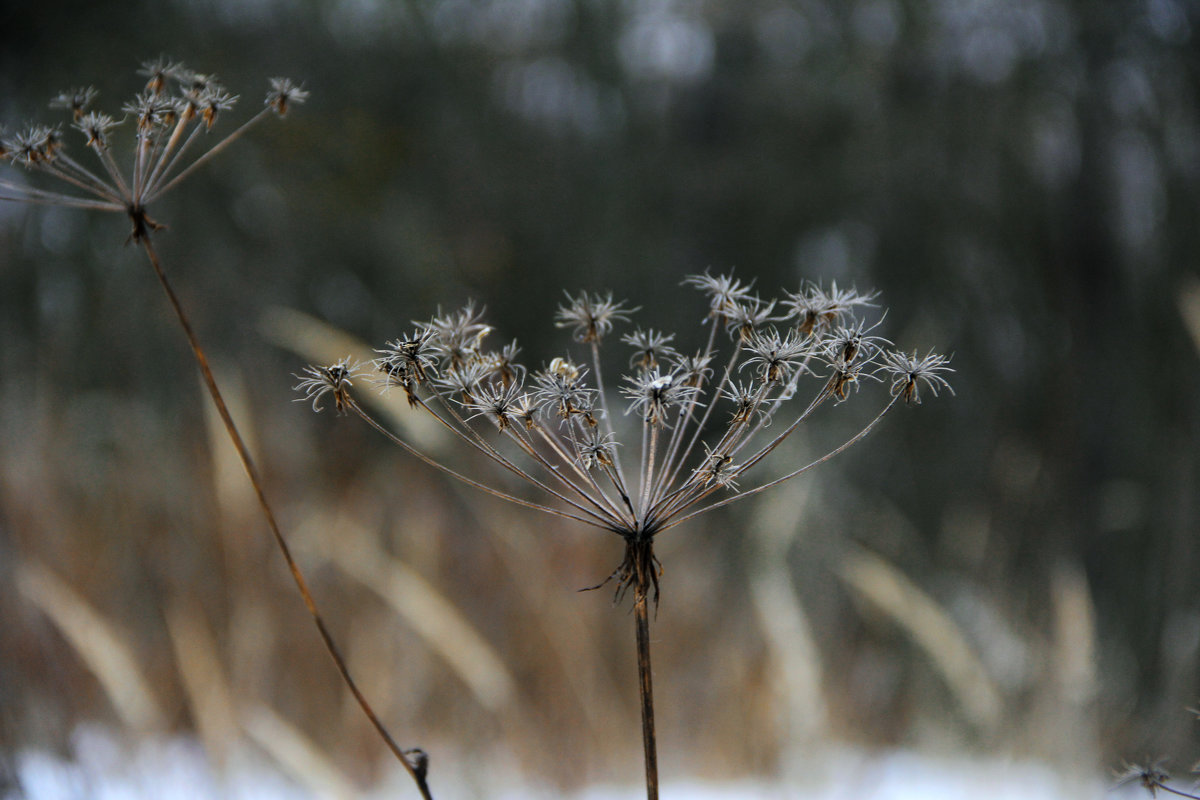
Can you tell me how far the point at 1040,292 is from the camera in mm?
1170

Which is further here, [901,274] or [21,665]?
[901,274]

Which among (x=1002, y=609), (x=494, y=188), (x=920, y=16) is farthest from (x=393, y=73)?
(x=1002, y=609)

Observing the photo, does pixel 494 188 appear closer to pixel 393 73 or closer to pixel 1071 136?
pixel 393 73

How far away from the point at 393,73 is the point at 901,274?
3.19 ft

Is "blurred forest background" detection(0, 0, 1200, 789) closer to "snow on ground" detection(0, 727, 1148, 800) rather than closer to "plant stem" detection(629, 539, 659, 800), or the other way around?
"snow on ground" detection(0, 727, 1148, 800)

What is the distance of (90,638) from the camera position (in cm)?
76

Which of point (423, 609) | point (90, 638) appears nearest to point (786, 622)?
point (423, 609)

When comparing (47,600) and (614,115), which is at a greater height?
(614,115)

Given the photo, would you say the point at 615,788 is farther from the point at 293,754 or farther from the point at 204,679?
the point at 204,679

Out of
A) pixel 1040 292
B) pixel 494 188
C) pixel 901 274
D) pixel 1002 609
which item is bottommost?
pixel 1002 609

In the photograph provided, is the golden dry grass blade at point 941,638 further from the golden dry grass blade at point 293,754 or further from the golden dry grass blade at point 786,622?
the golden dry grass blade at point 293,754

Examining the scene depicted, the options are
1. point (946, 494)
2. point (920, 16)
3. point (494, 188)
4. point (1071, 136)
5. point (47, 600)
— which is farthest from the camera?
point (494, 188)

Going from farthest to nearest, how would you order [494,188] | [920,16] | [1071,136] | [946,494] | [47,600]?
[494,188]
[920,16]
[946,494]
[1071,136]
[47,600]

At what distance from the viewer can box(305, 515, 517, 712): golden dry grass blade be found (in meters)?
0.82
